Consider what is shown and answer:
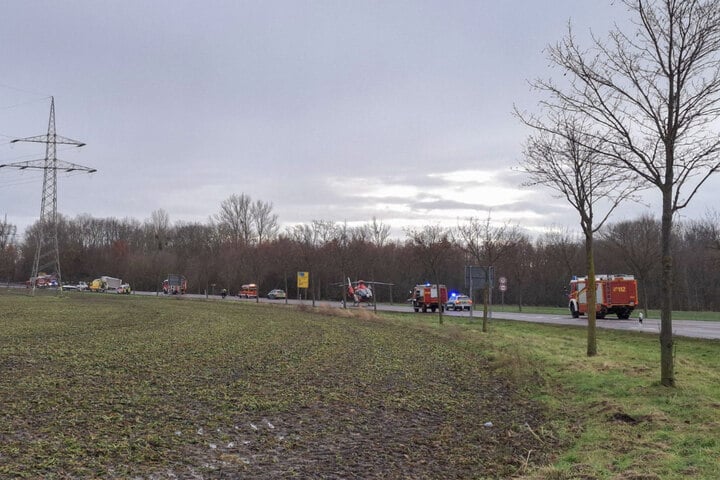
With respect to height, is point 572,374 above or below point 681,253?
below

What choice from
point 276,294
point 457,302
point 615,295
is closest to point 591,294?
point 615,295

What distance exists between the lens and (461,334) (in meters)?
25.1

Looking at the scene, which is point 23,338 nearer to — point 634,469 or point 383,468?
point 383,468

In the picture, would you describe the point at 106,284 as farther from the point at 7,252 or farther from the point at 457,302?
the point at 457,302

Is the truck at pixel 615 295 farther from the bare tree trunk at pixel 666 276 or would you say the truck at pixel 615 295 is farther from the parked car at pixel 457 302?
the bare tree trunk at pixel 666 276

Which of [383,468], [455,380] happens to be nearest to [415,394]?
[455,380]

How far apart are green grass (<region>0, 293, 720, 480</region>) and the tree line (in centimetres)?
1624

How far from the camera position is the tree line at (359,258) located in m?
45.2

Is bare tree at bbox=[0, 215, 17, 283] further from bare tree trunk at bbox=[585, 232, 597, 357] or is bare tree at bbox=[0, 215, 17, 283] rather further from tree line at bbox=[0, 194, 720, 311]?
bare tree trunk at bbox=[585, 232, 597, 357]

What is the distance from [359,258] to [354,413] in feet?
195

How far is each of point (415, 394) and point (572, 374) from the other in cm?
379

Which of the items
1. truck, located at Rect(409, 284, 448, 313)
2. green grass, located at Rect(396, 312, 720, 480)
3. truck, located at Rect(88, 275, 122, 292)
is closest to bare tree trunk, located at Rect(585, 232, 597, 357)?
green grass, located at Rect(396, 312, 720, 480)

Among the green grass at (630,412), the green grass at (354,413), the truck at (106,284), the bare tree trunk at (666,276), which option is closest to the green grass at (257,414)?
the green grass at (354,413)

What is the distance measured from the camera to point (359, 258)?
69.4m
